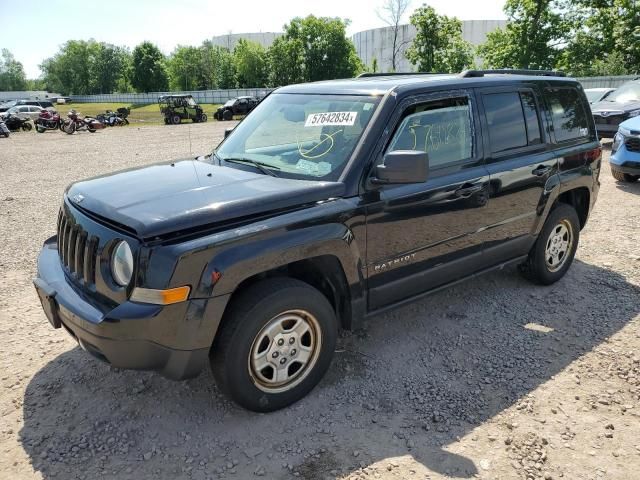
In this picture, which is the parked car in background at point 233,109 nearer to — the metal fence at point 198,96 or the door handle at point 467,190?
the metal fence at point 198,96

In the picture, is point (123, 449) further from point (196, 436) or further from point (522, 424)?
point (522, 424)

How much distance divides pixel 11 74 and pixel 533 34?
13455 cm

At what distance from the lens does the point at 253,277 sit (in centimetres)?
292

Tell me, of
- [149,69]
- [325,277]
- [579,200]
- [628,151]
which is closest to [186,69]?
[149,69]

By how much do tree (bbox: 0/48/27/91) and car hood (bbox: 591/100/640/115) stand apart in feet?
466

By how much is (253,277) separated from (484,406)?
165 centimetres

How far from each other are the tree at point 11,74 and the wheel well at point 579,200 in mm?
146546

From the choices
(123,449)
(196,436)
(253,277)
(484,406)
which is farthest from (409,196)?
(123,449)

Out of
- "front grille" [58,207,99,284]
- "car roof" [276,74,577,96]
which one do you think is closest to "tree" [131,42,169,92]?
"car roof" [276,74,577,96]

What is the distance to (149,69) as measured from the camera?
86.4 metres

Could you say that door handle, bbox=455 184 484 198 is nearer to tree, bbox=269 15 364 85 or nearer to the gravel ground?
the gravel ground

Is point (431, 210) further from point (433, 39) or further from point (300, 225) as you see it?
point (433, 39)

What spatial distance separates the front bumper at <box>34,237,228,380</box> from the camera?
2525mm

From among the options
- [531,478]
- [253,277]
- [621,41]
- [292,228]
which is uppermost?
[621,41]
